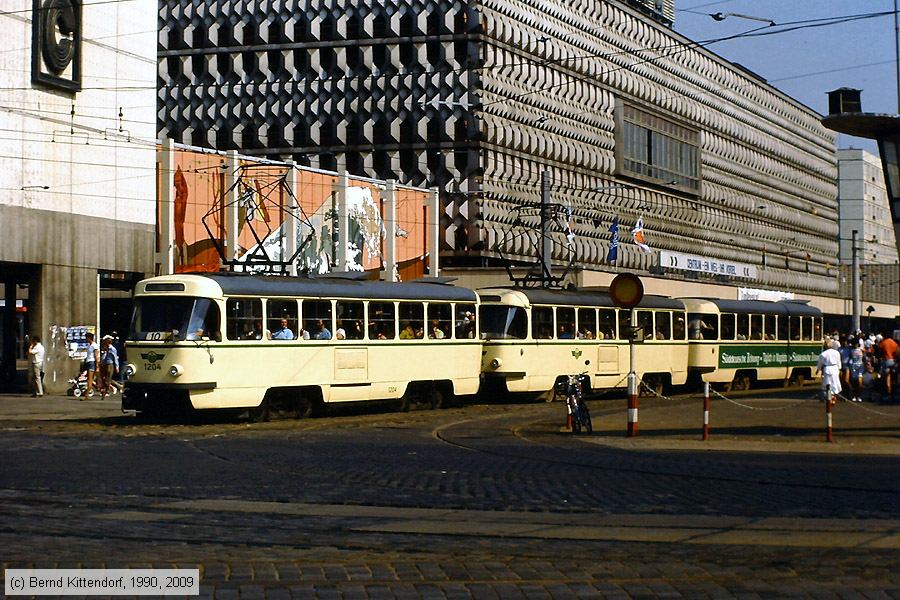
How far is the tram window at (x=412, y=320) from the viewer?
106 feet

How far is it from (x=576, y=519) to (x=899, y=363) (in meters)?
25.3

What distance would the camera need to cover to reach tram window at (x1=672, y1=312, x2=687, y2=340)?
4303 centimetres

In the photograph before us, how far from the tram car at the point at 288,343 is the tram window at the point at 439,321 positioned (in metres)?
0.02

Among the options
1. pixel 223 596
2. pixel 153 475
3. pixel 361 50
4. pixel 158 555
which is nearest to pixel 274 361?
pixel 153 475

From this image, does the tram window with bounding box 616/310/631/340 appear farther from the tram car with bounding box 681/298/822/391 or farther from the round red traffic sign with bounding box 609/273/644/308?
the round red traffic sign with bounding box 609/273/644/308

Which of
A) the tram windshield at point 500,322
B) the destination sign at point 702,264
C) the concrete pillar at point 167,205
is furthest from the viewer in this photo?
the destination sign at point 702,264

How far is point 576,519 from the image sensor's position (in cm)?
1299

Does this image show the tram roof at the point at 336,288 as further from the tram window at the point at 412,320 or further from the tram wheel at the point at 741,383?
the tram wheel at the point at 741,383

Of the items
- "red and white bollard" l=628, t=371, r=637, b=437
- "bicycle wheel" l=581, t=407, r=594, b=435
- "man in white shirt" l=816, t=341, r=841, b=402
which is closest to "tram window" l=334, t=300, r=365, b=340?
"bicycle wheel" l=581, t=407, r=594, b=435

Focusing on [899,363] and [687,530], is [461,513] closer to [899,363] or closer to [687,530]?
[687,530]

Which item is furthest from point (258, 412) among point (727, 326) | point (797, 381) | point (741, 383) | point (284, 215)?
point (797, 381)

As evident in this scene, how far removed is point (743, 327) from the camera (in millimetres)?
47000

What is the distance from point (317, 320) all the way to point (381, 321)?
2327mm

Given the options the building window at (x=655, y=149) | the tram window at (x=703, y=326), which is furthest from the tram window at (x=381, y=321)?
the building window at (x=655, y=149)
